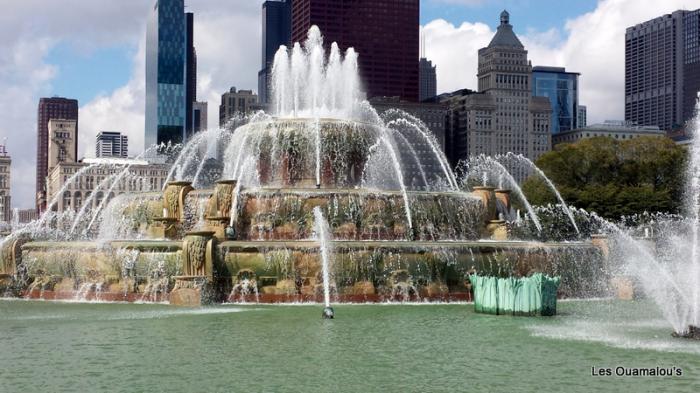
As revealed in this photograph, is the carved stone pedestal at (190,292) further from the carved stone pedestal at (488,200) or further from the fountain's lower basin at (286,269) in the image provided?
the carved stone pedestal at (488,200)

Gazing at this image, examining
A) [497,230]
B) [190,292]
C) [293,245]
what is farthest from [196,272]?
[497,230]

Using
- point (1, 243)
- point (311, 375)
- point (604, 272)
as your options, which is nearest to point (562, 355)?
point (311, 375)

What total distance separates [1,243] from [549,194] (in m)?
58.9

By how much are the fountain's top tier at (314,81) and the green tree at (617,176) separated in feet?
91.5

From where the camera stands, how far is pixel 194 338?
2006cm

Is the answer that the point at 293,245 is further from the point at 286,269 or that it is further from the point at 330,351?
the point at 330,351

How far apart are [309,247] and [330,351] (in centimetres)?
1110

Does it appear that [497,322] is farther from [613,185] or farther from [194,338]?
[613,185]

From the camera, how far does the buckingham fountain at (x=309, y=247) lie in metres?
29.2

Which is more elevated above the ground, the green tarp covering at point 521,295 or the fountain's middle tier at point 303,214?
the fountain's middle tier at point 303,214

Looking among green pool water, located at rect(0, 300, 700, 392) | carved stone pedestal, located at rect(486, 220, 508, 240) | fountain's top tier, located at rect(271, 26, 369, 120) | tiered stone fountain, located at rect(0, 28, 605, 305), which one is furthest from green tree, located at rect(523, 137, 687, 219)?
green pool water, located at rect(0, 300, 700, 392)

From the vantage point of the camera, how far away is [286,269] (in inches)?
1153

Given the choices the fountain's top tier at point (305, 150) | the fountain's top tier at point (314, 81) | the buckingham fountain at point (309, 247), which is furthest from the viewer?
the fountain's top tier at point (314, 81)

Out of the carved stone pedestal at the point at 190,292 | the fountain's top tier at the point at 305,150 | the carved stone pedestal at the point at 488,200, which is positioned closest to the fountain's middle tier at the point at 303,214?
the carved stone pedestal at the point at 488,200
